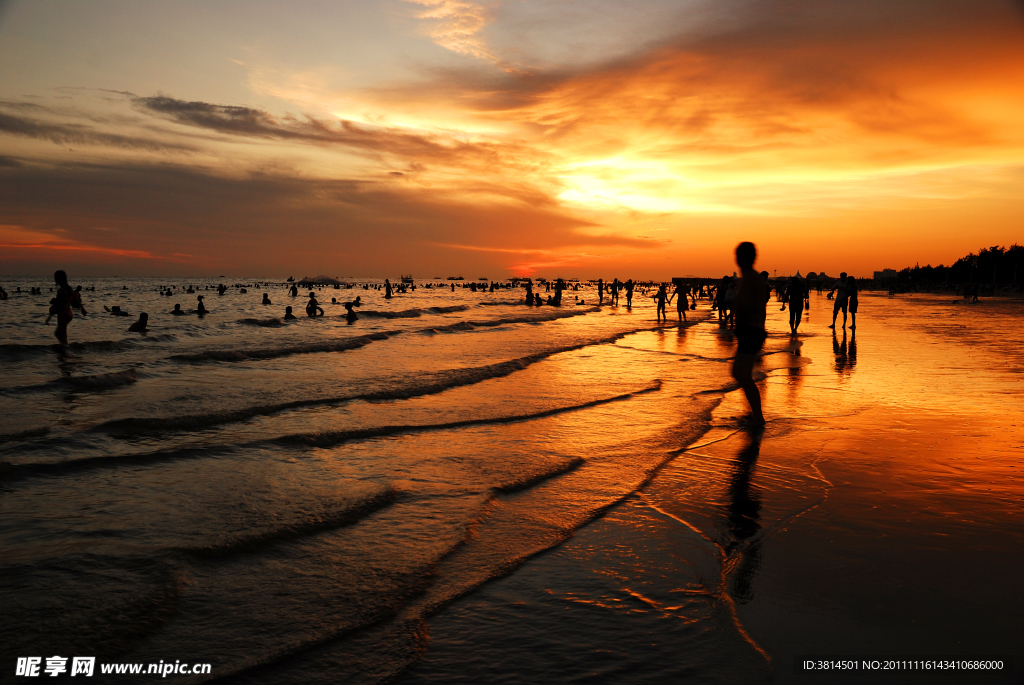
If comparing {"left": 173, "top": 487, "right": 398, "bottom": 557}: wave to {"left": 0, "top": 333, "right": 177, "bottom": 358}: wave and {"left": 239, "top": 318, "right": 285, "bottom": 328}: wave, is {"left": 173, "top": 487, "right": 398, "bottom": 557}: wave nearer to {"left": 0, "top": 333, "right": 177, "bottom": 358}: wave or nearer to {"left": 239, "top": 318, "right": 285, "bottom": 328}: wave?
{"left": 0, "top": 333, "right": 177, "bottom": 358}: wave

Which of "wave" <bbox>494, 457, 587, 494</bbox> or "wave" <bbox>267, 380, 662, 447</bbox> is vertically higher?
"wave" <bbox>494, 457, 587, 494</bbox>

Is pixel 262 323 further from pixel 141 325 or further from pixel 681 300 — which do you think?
pixel 681 300

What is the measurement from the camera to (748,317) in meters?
8.29

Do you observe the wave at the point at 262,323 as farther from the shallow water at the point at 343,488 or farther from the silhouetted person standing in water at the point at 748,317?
the silhouetted person standing in water at the point at 748,317

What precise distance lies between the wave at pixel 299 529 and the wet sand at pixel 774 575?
80.4 inches

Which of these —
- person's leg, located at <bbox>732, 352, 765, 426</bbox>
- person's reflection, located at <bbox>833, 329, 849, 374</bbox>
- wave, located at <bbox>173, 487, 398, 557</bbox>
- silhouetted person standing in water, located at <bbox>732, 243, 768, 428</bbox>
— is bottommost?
wave, located at <bbox>173, 487, 398, 557</bbox>

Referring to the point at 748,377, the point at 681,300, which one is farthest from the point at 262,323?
the point at 748,377

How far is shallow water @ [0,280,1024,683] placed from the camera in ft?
11.4

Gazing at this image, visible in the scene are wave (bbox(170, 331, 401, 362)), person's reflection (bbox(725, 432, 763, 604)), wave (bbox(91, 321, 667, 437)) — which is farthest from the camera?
wave (bbox(170, 331, 401, 362))

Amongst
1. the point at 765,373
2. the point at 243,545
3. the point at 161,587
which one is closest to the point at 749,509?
the point at 243,545

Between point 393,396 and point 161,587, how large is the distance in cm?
845

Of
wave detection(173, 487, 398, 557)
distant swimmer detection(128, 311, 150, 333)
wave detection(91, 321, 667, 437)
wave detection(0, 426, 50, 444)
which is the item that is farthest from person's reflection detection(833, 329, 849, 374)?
distant swimmer detection(128, 311, 150, 333)

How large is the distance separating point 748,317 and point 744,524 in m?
4.21

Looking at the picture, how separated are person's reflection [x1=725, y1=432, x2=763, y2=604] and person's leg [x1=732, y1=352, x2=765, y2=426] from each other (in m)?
1.29
